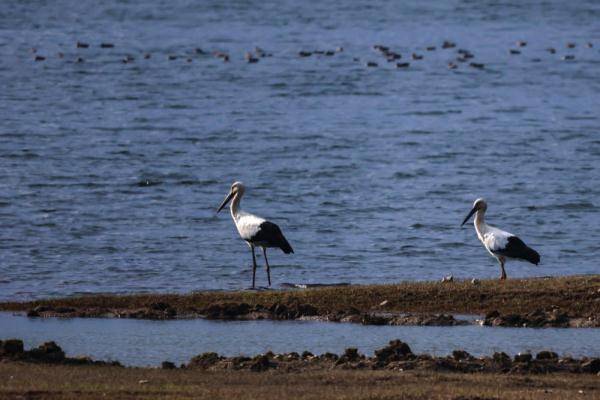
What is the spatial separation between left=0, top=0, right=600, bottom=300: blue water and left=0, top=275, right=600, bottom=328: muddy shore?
2.94 meters

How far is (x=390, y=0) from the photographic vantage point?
82.3m

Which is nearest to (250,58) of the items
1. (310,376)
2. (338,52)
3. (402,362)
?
(338,52)

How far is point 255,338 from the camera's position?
17266 mm

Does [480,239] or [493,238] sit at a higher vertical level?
[493,238]

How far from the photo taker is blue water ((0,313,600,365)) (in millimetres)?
16438

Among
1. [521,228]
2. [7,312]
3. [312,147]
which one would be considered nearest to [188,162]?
[312,147]

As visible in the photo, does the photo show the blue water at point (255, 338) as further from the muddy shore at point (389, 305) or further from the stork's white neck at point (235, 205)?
the stork's white neck at point (235, 205)

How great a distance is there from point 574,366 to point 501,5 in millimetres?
66221

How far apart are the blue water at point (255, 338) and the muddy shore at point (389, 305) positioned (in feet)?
0.93

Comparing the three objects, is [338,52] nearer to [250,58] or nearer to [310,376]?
→ [250,58]

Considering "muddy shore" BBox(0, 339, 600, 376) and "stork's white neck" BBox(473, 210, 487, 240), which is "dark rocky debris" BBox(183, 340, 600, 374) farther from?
"stork's white neck" BBox(473, 210, 487, 240)

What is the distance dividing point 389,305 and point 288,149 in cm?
2062

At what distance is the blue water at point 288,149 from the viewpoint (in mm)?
26188

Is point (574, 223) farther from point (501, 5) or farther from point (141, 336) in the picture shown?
point (501, 5)
